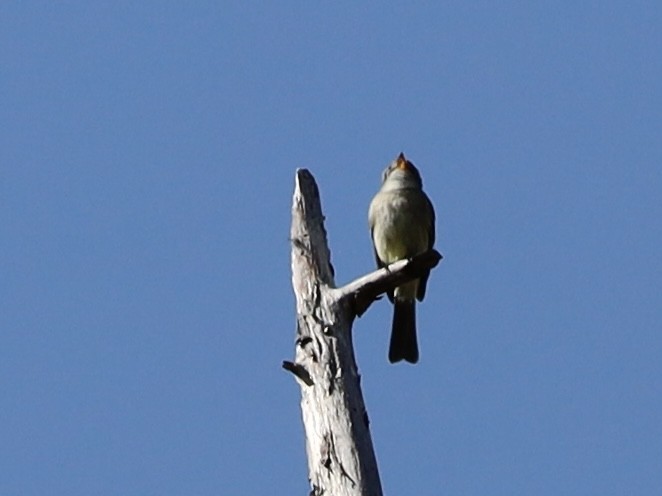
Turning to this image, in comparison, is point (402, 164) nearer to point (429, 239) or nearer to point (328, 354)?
point (429, 239)

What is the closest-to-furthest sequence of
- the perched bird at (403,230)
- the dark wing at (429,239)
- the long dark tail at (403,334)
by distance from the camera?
the long dark tail at (403,334)
the perched bird at (403,230)
the dark wing at (429,239)

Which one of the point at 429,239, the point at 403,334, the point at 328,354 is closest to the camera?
the point at 328,354

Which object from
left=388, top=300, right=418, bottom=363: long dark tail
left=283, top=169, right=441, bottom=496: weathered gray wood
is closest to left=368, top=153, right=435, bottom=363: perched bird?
left=388, top=300, right=418, bottom=363: long dark tail

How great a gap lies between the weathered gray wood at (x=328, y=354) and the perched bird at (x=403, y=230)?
2058mm

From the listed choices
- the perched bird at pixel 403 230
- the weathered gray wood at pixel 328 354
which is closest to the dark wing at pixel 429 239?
the perched bird at pixel 403 230

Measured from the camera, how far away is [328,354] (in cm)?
589

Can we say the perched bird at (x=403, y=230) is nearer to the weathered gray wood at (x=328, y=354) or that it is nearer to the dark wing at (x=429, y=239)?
the dark wing at (x=429, y=239)

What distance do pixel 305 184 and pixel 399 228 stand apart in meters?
2.20

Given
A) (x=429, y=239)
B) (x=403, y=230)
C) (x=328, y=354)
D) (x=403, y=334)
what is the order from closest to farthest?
(x=328, y=354)
(x=403, y=334)
(x=403, y=230)
(x=429, y=239)

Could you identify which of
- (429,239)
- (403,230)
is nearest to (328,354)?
(403,230)

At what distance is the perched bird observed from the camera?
8.77 m

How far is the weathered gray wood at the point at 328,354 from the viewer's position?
217 inches

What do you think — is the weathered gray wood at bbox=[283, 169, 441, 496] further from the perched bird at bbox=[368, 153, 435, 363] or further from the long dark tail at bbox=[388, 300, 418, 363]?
the perched bird at bbox=[368, 153, 435, 363]

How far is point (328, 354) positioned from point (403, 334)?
280 cm
